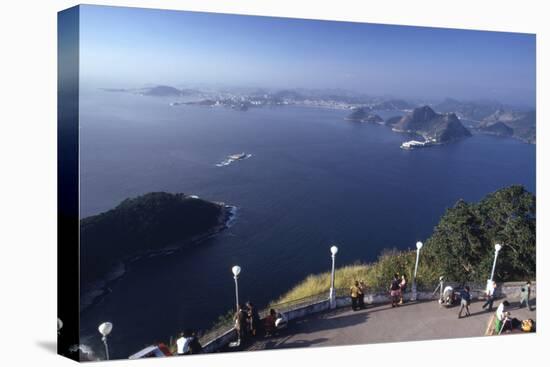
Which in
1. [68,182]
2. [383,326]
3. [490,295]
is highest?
[68,182]

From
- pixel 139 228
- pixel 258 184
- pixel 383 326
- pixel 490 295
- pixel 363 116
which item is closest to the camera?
pixel 383 326

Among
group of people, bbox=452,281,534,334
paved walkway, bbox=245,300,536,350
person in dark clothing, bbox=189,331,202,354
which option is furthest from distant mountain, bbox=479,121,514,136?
person in dark clothing, bbox=189,331,202,354

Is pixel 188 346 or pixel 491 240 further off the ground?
pixel 491 240

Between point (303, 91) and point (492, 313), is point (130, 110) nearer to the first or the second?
point (303, 91)

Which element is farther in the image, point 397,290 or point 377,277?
point 377,277

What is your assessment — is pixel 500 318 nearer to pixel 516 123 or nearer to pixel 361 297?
pixel 361 297

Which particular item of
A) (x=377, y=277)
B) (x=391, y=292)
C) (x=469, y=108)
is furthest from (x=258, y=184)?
(x=391, y=292)
